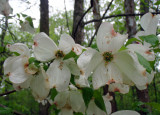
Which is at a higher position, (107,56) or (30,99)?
(107,56)

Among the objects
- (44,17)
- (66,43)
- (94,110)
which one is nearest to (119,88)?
(94,110)

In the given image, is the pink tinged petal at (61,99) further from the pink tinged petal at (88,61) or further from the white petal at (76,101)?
the pink tinged petal at (88,61)

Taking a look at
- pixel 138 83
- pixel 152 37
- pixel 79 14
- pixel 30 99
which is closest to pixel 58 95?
pixel 138 83

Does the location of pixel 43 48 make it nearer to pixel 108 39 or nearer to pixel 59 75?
pixel 59 75

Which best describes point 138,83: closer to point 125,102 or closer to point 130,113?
point 130,113

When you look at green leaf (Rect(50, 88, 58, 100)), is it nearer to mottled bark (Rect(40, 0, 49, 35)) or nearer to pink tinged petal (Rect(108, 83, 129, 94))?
pink tinged petal (Rect(108, 83, 129, 94))

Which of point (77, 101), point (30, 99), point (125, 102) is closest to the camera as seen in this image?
point (77, 101)
